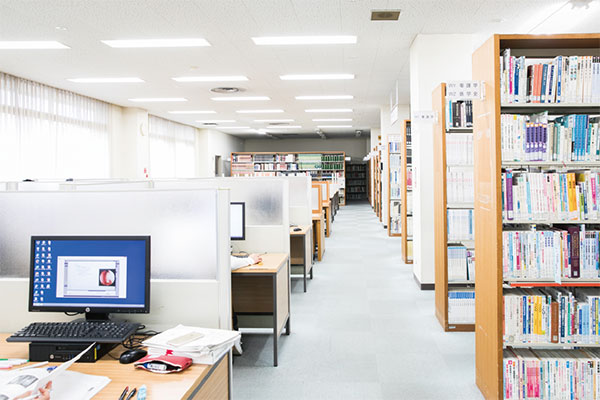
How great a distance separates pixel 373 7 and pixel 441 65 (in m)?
1.34

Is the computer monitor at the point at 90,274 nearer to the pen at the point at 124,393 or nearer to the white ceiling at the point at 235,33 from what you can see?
the pen at the point at 124,393

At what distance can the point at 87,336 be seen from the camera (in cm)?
169

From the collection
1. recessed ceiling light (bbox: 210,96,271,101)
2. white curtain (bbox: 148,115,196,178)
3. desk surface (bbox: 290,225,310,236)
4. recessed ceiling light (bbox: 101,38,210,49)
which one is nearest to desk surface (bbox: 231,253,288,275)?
desk surface (bbox: 290,225,310,236)

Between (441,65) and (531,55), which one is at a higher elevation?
(441,65)

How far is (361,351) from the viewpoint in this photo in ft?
11.1

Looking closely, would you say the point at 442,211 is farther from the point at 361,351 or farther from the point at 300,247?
the point at 300,247

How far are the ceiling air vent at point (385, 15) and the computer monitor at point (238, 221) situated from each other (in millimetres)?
2452

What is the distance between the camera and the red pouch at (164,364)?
1552 mm

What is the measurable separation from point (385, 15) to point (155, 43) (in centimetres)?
281

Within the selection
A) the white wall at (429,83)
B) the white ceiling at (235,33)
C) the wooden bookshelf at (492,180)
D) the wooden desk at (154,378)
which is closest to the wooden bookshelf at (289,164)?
the white ceiling at (235,33)

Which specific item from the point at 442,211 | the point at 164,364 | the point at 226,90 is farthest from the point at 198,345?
the point at 226,90

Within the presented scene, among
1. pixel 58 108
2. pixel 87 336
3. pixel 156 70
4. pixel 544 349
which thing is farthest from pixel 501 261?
pixel 58 108

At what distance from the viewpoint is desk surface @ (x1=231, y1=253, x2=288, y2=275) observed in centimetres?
306

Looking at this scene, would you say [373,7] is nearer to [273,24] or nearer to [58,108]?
[273,24]
